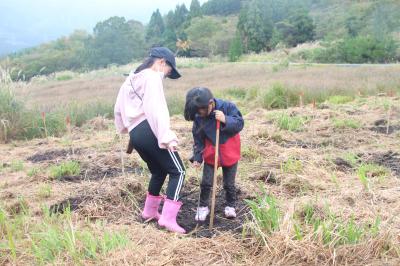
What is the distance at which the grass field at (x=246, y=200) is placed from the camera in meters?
2.95

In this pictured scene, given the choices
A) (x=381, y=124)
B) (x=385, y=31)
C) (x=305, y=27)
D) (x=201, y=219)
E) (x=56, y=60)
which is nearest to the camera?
(x=201, y=219)

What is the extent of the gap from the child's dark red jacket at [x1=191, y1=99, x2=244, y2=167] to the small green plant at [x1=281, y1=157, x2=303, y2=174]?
1.19 metres

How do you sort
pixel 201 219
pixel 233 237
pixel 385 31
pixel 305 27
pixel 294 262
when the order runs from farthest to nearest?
pixel 305 27 → pixel 385 31 → pixel 201 219 → pixel 233 237 → pixel 294 262

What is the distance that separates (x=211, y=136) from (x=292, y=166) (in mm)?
1482

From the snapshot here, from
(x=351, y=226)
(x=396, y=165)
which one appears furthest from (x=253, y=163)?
(x=351, y=226)

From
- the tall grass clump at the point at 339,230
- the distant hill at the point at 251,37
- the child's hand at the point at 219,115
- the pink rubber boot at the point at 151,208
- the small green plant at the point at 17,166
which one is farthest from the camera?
the distant hill at the point at 251,37

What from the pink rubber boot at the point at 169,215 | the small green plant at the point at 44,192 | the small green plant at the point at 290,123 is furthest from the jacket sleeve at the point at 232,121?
the small green plant at the point at 290,123

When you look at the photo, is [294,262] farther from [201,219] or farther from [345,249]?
[201,219]

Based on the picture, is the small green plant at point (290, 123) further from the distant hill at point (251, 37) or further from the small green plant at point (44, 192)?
the distant hill at point (251, 37)


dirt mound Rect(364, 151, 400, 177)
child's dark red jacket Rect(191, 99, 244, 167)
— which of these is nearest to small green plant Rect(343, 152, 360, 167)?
dirt mound Rect(364, 151, 400, 177)

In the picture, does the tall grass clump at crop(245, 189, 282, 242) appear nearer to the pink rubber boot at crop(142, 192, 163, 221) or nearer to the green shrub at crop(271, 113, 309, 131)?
the pink rubber boot at crop(142, 192, 163, 221)

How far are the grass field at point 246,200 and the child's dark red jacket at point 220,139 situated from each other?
1.43 ft

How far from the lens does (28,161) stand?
6.49 metres

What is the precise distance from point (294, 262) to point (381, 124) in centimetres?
534
